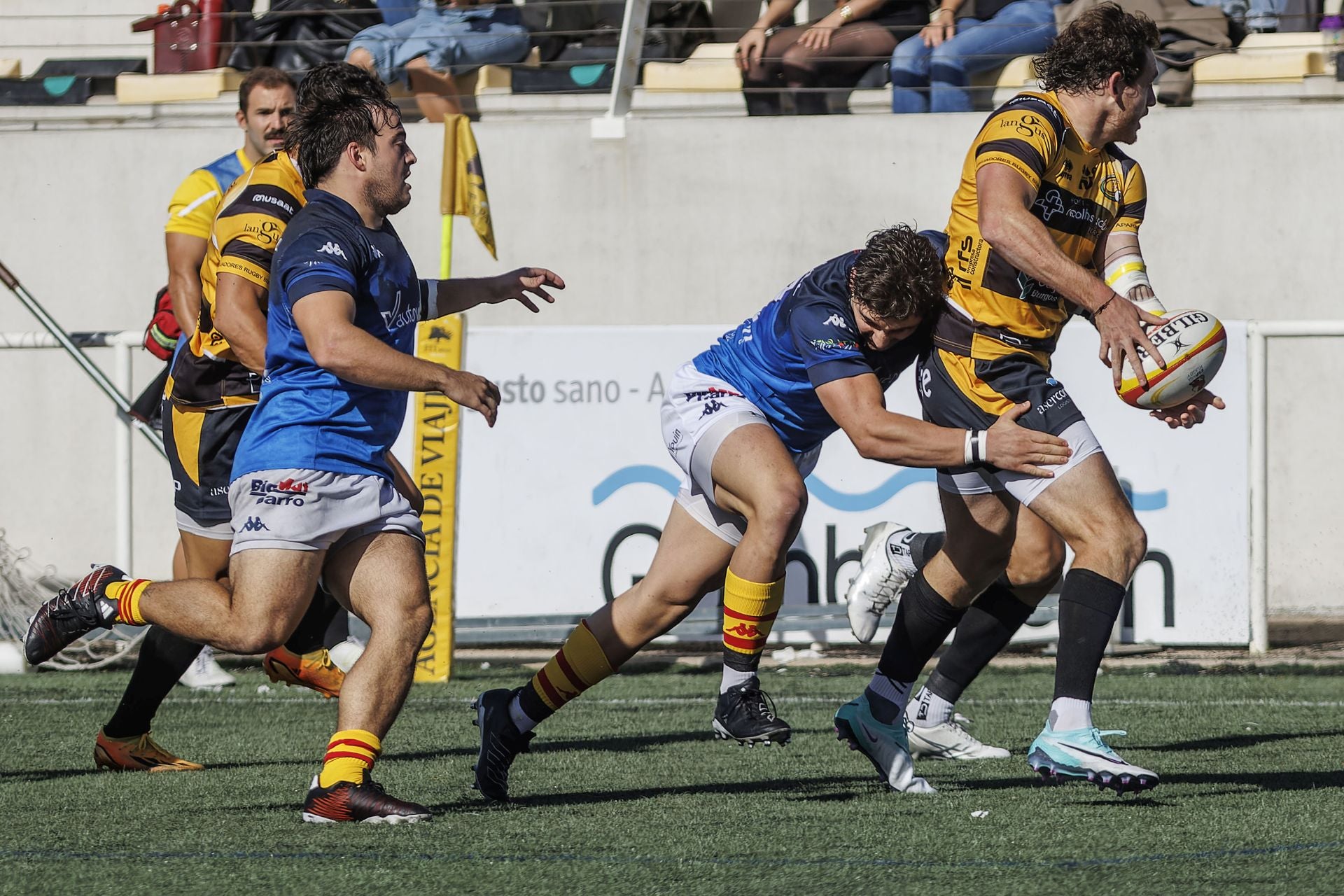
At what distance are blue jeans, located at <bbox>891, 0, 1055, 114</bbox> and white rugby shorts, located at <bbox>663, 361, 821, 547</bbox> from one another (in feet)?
19.4

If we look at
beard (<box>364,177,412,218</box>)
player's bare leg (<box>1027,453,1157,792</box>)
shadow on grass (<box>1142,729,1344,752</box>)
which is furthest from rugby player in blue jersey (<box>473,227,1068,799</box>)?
shadow on grass (<box>1142,729,1344,752</box>)

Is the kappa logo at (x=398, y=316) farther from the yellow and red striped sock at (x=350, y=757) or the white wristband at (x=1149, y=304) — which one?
the white wristband at (x=1149, y=304)

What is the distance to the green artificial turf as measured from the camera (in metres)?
3.51

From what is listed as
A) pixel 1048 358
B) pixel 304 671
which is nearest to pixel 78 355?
pixel 304 671

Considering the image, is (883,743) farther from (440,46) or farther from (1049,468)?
(440,46)

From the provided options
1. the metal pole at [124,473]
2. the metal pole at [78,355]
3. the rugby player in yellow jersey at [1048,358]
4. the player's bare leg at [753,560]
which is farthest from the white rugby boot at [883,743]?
the metal pole at [124,473]

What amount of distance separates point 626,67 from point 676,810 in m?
6.87

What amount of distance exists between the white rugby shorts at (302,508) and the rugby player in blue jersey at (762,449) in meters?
0.83

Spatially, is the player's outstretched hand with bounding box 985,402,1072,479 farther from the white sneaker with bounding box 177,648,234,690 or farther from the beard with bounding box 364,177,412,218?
the white sneaker with bounding box 177,648,234,690

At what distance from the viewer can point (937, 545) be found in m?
6.20

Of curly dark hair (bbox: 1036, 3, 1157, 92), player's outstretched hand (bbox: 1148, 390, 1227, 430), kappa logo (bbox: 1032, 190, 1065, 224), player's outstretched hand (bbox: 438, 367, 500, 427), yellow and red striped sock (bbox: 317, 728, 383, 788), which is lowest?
yellow and red striped sock (bbox: 317, 728, 383, 788)

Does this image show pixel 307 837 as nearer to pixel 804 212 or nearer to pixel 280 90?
pixel 280 90

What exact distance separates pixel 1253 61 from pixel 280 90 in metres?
6.78

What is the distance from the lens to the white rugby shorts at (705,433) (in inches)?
192
